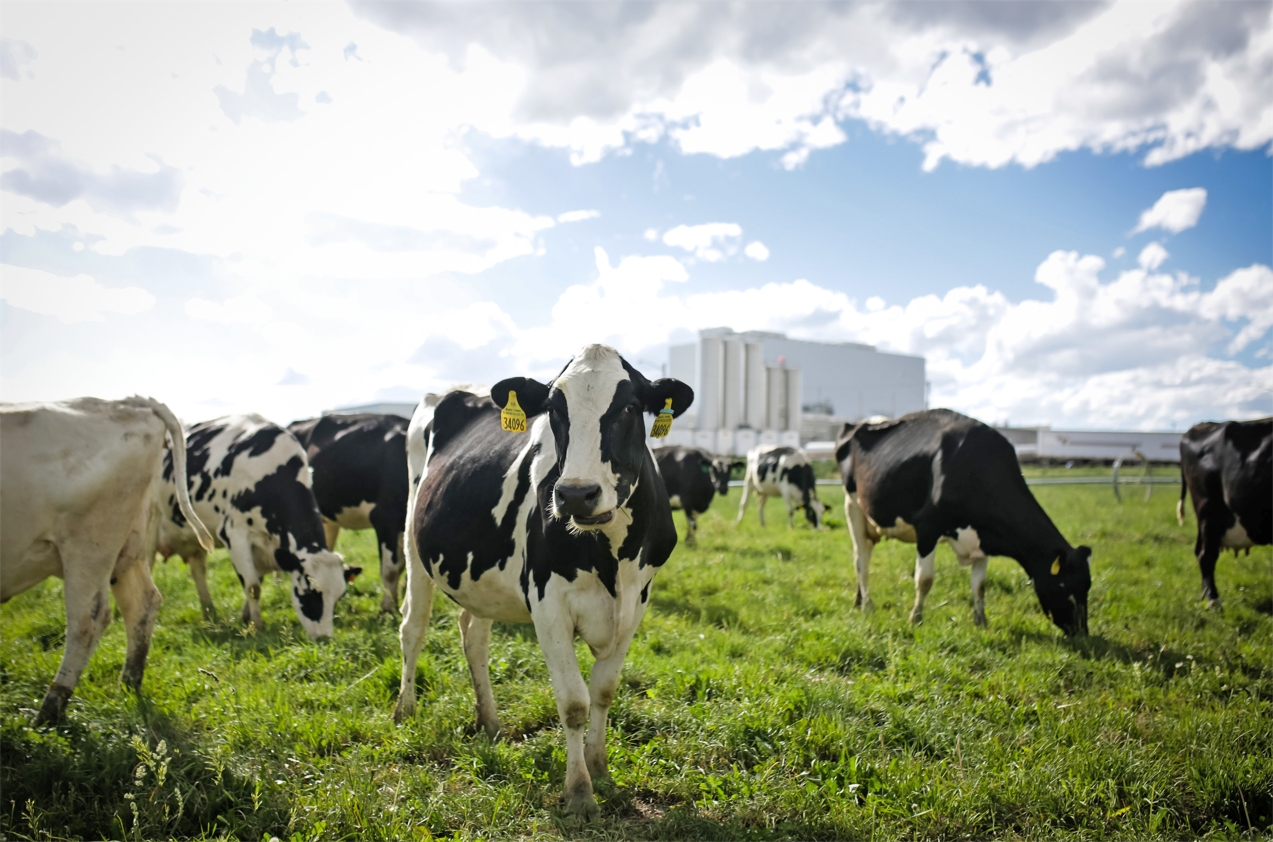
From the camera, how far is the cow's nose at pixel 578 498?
123 inches

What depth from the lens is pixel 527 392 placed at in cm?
380

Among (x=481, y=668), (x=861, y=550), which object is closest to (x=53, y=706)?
(x=481, y=668)

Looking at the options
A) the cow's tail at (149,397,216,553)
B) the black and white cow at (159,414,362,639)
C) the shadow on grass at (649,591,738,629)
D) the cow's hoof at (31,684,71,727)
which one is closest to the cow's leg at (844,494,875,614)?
the shadow on grass at (649,591,738,629)

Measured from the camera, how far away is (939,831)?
11.2ft

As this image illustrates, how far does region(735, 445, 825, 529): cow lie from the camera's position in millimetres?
Result: 17156

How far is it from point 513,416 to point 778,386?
58429 mm

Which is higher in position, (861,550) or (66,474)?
(66,474)

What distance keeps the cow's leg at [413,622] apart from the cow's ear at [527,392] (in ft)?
5.51

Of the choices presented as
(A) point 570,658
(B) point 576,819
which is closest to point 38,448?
(A) point 570,658

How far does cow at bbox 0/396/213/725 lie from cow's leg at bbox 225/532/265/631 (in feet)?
7.22

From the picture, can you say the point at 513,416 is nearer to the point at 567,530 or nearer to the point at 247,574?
the point at 567,530

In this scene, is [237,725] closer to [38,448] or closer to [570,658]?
[38,448]

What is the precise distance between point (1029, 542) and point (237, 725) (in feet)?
22.5

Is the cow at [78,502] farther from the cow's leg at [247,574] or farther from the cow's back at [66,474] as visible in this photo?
the cow's leg at [247,574]
